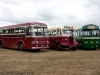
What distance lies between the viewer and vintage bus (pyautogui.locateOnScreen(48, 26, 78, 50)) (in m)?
21.9

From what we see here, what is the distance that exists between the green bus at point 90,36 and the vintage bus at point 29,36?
5000mm

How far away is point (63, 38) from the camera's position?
71.9 feet

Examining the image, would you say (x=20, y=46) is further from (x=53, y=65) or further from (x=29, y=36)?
(x=53, y=65)

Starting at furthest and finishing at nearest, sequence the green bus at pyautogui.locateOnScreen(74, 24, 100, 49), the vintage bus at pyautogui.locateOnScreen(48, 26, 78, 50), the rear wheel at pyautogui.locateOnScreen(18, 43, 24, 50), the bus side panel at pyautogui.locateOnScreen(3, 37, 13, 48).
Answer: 1. the bus side panel at pyautogui.locateOnScreen(3, 37, 13, 48)
2. the green bus at pyautogui.locateOnScreen(74, 24, 100, 49)
3. the vintage bus at pyautogui.locateOnScreen(48, 26, 78, 50)
4. the rear wheel at pyautogui.locateOnScreen(18, 43, 24, 50)

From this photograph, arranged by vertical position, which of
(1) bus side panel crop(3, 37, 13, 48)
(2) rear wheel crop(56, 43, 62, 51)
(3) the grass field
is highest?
(1) bus side panel crop(3, 37, 13, 48)

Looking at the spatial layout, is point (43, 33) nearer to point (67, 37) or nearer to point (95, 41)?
point (67, 37)

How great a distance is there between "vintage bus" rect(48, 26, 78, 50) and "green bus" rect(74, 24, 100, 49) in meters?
1.25

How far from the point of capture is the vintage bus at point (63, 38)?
861 inches

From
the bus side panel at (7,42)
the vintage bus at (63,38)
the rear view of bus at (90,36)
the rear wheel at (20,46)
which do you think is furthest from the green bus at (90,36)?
the bus side panel at (7,42)

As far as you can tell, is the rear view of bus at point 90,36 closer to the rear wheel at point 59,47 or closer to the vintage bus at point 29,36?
the rear wheel at point 59,47

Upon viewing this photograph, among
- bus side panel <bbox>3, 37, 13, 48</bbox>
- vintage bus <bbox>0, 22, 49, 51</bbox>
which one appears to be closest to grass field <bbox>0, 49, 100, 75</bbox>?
vintage bus <bbox>0, 22, 49, 51</bbox>

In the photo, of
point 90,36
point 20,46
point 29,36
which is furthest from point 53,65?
point 90,36

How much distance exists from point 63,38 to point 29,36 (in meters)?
3.94

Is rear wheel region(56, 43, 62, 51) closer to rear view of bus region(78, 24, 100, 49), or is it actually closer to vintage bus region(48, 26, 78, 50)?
vintage bus region(48, 26, 78, 50)
